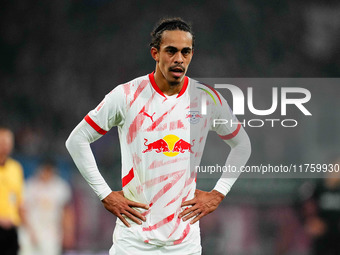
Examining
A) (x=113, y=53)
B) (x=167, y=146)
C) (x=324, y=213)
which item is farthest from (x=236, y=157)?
(x=113, y=53)

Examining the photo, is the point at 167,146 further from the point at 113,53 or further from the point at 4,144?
the point at 113,53

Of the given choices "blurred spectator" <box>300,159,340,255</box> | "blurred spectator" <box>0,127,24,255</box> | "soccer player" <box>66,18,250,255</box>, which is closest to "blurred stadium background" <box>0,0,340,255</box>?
"blurred spectator" <box>300,159,340,255</box>

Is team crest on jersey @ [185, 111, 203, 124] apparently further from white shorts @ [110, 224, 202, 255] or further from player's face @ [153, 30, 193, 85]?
white shorts @ [110, 224, 202, 255]

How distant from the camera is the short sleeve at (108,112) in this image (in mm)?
3730

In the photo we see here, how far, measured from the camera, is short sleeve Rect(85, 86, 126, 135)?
3.73 m

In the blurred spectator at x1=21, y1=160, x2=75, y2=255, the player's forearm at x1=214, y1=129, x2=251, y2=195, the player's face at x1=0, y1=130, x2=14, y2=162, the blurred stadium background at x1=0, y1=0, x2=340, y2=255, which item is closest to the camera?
the player's forearm at x1=214, y1=129, x2=251, y2=195

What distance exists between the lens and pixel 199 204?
387cm

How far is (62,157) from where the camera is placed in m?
8.73

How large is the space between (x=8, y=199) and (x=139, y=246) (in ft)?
12.9

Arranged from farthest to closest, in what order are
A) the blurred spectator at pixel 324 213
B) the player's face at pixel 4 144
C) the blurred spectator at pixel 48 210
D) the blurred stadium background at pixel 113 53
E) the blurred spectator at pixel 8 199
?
the blurred stadium background at pixel 113 53, the blurred spectator at pixel 48 210, the blurred spectator at pixel 324 213, the player's face at pixel 4 144, the blurred spectator at pixel 8 199

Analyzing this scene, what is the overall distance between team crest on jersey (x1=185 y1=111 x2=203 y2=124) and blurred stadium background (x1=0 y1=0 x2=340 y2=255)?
4.83 m

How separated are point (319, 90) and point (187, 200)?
19.5ft

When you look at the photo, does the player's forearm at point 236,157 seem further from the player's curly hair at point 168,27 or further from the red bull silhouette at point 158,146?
the player's curly hair at point 168,27

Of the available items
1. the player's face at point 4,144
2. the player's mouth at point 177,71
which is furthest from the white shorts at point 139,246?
the player's face at point 4,144
